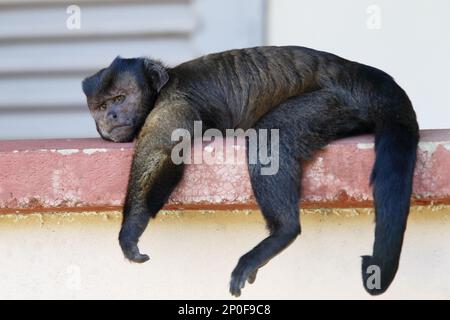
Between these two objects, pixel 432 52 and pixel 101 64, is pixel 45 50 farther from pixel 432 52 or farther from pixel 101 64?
pixel 432 52

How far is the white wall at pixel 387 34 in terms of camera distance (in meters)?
Result: 4.81

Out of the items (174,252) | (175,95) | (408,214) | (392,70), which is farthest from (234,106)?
(392,70)

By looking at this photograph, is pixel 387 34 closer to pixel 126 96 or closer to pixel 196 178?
pixel 126 96

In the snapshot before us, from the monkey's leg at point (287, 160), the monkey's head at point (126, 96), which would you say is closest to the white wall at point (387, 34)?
the monkey's head at point (126, 96)

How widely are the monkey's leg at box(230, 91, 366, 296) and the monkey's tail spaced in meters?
0.17

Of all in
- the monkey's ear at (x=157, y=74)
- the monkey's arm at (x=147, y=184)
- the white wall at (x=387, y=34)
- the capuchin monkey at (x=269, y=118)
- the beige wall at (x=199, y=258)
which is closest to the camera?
the capuchin monkey at (x=269, y=118)

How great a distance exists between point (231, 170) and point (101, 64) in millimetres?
2012

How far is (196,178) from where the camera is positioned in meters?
3.19

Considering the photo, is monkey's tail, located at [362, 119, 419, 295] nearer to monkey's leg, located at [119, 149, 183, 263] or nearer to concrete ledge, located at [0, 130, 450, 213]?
concrete ledge, located at [0, 130, 450, 213]

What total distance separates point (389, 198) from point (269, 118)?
18.5 inches

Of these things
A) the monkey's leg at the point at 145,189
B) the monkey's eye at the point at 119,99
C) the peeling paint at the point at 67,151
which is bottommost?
the monkey's leg at the point at 145,189

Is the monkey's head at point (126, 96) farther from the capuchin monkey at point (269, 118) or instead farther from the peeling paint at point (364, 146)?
the peeling paint at point (364, 146)

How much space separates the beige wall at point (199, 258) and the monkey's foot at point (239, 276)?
272mm

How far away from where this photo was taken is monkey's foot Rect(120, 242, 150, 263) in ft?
10.2
